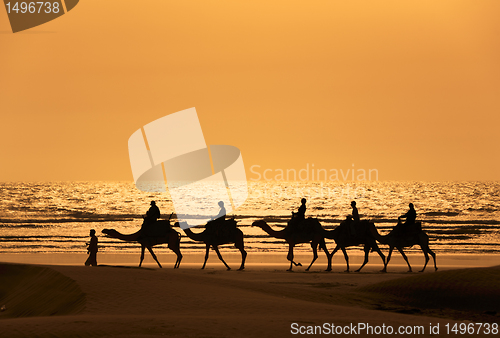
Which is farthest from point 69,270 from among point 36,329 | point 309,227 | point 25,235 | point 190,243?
point 25,235

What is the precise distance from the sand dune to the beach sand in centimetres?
2

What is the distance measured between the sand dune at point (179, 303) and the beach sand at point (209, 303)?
0.02 metres

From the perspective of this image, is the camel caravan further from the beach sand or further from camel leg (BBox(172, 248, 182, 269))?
the beach sand

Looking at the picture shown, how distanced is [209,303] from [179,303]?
596mm

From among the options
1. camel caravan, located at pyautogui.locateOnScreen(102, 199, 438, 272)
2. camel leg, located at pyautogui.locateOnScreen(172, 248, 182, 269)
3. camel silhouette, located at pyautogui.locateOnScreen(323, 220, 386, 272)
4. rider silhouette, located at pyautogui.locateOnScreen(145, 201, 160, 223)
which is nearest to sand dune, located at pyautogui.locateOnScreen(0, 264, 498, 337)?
camel silhouette, located at pyautogui.locateOnScreen(323, 220, 386, 272)

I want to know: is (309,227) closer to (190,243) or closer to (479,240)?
(190,243)

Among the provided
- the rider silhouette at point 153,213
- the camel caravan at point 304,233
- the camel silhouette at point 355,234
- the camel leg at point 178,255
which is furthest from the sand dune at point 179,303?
the rider silhouette at point 153,213

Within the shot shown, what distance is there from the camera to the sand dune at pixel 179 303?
937cm

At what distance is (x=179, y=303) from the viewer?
12.3 m

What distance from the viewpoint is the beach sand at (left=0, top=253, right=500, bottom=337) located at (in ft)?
31.0

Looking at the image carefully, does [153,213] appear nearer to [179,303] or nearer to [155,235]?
[155,235]

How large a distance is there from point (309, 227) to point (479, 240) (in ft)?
71.2

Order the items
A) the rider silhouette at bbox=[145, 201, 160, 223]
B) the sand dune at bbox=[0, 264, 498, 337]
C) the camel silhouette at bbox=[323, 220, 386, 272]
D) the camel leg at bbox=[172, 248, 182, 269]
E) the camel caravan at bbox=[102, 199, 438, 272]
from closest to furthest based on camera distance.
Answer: the sand dune at bbox=[0, 264, 498, 337]
the rider silhouette at bbox=[145, 201, 160, 223]
the camel caravan at bbox=[102, 199, 438, 272]
the camel silhouette at bbox=[323, 220, 386, 272]
the camel leg at bbox=[172, 248, 182, 269]

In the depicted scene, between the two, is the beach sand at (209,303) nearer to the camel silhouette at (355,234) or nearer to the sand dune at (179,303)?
the sand dune at (179,303)
